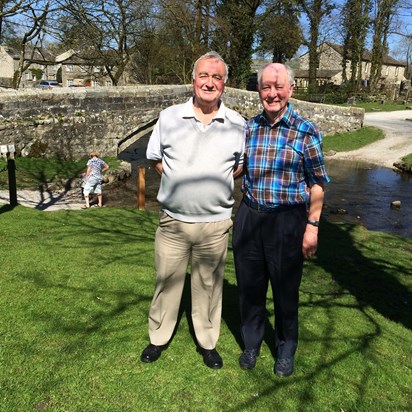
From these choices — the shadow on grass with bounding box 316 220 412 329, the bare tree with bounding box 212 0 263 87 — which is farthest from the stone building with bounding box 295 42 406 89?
the shadow on grass with bounding box 316 220 412 329

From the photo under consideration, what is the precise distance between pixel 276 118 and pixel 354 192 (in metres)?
12.7

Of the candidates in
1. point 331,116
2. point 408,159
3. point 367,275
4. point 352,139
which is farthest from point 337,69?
point 367,275

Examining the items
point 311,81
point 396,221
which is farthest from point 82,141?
point 311,81

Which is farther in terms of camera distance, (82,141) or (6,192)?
(82,141)

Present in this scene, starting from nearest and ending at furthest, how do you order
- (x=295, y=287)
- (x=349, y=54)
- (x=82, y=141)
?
(x=295, y=287) < (x=82, y=141) < (x=349, y=54)

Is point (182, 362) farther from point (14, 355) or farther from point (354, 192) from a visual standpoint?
point (354, 192)

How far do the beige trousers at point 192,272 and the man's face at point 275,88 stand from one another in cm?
79

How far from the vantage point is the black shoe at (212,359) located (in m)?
3.01

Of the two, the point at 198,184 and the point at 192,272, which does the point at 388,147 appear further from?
the point at 198,184

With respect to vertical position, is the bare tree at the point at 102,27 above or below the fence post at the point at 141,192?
above

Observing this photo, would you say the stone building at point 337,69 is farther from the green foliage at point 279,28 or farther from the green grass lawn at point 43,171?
the green grass lawn at point 43,171

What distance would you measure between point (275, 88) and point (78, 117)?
14.0 meters

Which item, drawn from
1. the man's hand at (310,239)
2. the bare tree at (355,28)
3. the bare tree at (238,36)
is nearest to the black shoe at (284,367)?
the man's hand at (310,239)

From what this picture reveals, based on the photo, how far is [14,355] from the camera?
9.90 ft
